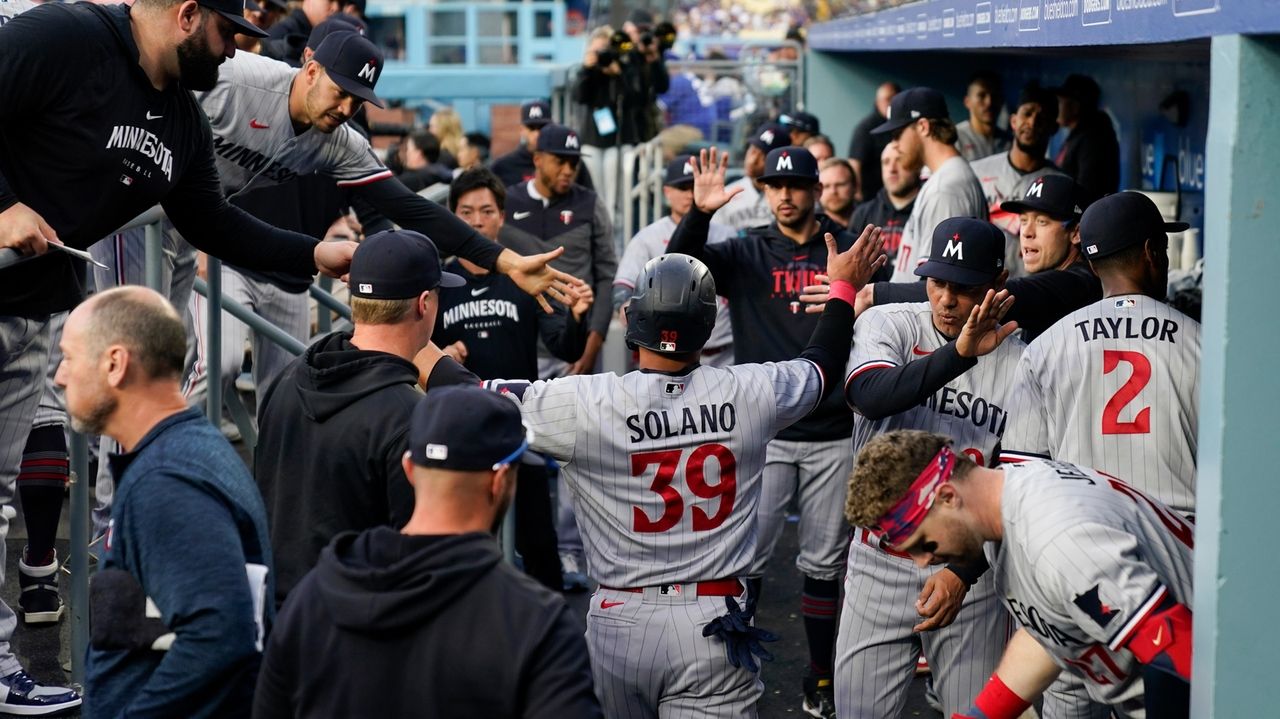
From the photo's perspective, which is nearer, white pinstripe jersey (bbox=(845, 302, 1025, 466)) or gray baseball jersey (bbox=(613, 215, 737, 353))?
white pinstripe jersey (bbox=(845, 302, 1025, 466))

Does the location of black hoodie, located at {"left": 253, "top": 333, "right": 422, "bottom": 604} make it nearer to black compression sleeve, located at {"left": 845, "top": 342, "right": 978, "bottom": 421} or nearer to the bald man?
the bald man

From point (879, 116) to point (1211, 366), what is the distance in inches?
327

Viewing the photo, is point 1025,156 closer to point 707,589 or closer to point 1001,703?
point 707,589

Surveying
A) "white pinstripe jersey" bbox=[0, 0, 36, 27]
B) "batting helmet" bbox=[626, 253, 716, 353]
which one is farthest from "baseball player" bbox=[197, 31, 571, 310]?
"batting helmet" bbox=[626, 253, 716, 353]

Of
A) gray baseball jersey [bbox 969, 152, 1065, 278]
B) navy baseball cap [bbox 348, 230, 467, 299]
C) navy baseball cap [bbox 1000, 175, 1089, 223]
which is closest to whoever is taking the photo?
navy baseball cap [bbox 348, 230, 467, 299]

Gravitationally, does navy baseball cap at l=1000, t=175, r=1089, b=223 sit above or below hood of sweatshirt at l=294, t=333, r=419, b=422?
above

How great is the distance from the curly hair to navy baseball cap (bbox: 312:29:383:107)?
269cm

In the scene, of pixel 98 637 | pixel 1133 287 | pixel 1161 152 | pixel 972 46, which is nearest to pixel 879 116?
pixel 1161 152

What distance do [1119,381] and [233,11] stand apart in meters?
2.86

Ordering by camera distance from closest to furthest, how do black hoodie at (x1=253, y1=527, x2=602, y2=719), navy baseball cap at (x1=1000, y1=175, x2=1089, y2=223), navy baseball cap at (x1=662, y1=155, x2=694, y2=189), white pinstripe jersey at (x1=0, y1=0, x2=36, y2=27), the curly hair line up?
1. black hoodie at (x1=253, y1=527, x2=602, y2=719)
2. the curly hair
3. white pinstripe jersey at (x1=0, y1=0, x2=36, y2=27)
4. navy baseball cap at (x1=1000, y1=175, x2=1089, y2=223)
5. navy baseball cap at (x1=662, y1=155, x2=694, y2=189)

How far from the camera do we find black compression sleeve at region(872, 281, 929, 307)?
5070 mm

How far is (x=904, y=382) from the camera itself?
14.1ft

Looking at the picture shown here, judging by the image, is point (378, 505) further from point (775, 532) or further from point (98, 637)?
point (775, 532)

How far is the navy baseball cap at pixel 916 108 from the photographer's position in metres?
6.66
